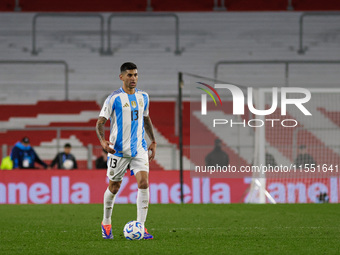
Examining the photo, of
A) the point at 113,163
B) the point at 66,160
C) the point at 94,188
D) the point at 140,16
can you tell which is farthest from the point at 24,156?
the point at 113,163

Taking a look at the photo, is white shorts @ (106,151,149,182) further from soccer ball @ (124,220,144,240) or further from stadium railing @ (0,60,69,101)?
stadium railing @ (0,60,69,101)

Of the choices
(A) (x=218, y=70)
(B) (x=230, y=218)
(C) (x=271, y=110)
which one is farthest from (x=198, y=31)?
(B) (x=230, y=218)

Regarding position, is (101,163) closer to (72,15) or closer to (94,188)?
(94,188)

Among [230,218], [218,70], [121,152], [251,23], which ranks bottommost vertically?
[230,218]

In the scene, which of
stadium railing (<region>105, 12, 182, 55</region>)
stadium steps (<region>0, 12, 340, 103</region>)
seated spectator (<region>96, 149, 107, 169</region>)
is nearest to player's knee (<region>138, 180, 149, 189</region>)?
seated spectator (<region>96, 149, 107, 169</region>)

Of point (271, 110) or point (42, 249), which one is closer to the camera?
point (42, 249)

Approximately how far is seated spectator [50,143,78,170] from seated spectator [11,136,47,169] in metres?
0.35

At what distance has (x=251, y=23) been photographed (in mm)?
25047

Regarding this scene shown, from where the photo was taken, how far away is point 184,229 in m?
9.87

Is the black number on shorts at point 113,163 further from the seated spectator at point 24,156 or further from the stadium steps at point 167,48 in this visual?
the stadium steps at point 167,48

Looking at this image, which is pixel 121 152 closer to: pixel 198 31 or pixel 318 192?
pixel 318 192

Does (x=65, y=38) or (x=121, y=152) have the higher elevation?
(x=65, y=38)

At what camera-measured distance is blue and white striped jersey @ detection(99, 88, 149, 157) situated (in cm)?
845
